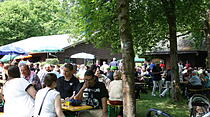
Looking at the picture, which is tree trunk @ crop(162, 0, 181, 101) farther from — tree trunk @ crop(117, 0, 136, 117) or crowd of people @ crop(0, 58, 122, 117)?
crowd of people @ crop(0, 58, 122, 117)

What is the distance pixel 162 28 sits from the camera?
13.2 m

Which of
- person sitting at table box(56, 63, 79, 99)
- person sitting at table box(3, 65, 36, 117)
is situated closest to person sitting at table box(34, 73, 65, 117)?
person sitting at table box(3, 65, 36, 117)

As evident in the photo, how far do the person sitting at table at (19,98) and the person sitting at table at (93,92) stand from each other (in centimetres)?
125

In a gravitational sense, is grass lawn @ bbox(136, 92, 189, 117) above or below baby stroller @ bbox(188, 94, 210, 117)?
below

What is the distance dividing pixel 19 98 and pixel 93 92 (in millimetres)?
1593

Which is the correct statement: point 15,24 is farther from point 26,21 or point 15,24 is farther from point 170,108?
point 170,108

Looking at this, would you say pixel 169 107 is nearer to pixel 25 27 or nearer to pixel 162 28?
pixel 162 28

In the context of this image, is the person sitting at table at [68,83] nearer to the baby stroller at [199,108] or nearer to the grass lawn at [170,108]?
the baby stroller at [199,108]

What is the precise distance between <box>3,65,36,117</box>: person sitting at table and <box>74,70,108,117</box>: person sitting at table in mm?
1253

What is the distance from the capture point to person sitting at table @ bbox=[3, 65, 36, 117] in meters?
4.20

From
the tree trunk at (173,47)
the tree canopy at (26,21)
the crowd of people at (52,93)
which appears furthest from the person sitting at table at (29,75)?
the tree canopy at (26,21)

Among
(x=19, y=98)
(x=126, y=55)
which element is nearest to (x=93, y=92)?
(x=126, y=55)

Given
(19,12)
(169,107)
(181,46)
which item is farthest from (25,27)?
(169,107)

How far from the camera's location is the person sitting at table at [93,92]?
513 centimetres
